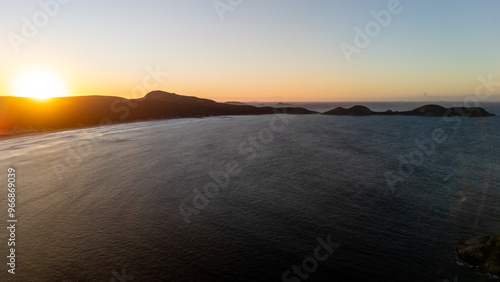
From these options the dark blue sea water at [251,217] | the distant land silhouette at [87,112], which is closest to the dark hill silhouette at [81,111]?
the distant land silhouette at [87,112]

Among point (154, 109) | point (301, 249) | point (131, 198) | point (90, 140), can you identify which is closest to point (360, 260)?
point (301, 249)

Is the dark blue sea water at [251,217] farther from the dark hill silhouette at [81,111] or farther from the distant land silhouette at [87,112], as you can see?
the dark hill silhouette at [81,111]

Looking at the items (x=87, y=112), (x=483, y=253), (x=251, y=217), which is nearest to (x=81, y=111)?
(x=87, y=112)

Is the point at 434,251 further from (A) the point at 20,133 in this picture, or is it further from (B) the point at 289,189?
(A) the point at 20,133

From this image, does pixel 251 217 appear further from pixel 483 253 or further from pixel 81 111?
pixel 81 111

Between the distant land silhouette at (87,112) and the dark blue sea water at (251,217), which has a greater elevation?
the distant land silhouette at (87,112)

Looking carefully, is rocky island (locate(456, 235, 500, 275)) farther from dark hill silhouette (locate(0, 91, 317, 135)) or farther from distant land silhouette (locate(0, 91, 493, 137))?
dark hill silhouette (locate(0, 91, 317, 135))
